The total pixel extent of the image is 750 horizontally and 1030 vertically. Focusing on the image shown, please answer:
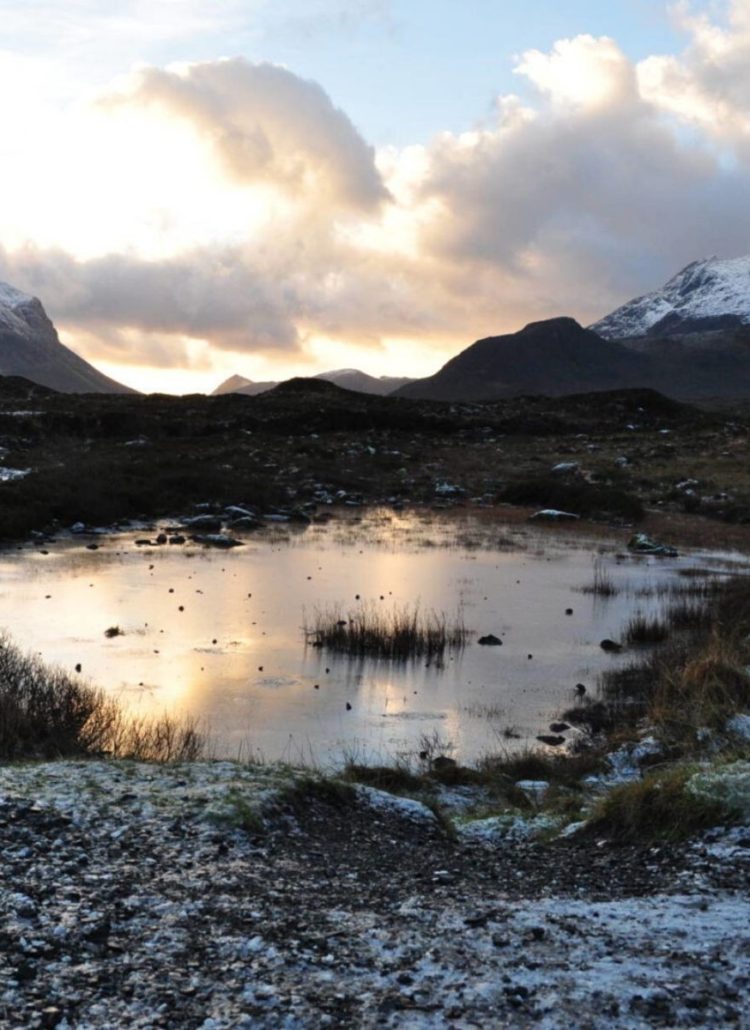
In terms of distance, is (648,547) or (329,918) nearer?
(329,918)

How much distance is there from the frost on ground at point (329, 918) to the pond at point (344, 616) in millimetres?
3968

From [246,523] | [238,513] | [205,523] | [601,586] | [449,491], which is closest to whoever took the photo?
[601,586]

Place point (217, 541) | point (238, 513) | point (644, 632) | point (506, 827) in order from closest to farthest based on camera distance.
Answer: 1. point (506, 827)
2. point (644, 632)
3. point (217, 541)
4. point (238, 513)

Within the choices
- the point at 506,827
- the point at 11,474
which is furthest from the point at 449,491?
the point at 506,827

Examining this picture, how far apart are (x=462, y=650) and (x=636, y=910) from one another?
11.3 metres

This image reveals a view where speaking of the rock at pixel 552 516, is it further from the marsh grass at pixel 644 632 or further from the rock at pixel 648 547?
the marsh grass at pixel 644 632

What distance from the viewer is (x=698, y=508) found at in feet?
132

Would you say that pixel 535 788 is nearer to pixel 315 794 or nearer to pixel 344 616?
pixel 315 794

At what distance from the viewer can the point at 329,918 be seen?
6.05 m

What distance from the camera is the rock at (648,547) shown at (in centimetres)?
2995

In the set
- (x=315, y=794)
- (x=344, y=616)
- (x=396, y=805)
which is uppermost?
(x=315, y=794)

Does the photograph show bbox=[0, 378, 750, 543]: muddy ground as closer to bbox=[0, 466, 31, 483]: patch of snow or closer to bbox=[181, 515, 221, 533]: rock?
bbox=[0, 466, 31, 483]: patch of snow

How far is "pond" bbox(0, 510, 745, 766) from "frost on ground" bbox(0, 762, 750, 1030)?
3.97m

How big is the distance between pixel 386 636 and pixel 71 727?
23.5 feet
